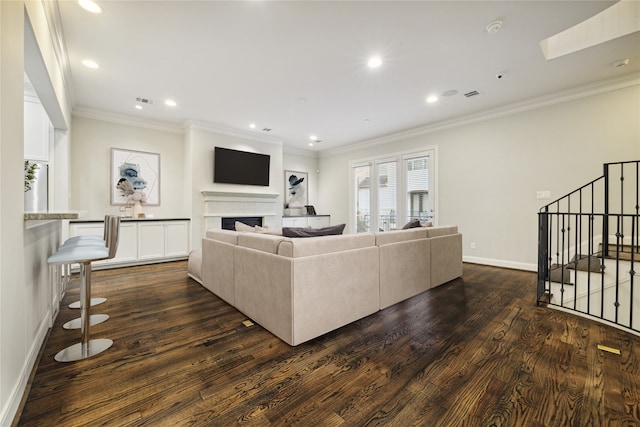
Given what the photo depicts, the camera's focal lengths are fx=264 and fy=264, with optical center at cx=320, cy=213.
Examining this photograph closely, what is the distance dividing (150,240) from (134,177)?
1297mm

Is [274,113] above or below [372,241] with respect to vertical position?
above

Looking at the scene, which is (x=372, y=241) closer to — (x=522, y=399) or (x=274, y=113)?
(x=522, y=399)

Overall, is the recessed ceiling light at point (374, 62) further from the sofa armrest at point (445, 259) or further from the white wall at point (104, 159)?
the white wall at point (104, 159)

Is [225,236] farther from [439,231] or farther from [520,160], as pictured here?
[520,160]

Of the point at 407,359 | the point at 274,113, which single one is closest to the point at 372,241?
the point at 407,359

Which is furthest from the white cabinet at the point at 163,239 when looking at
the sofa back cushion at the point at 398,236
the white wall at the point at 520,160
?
the white wall at the point at 520,160

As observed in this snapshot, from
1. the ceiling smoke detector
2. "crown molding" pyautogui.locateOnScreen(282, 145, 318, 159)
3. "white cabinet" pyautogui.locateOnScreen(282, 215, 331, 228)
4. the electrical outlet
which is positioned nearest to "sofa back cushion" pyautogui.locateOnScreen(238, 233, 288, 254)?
the ceiling smoke detector

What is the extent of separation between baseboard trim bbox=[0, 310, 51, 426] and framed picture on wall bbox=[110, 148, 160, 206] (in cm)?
337

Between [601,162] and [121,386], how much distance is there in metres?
5.83

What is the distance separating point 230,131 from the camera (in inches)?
228

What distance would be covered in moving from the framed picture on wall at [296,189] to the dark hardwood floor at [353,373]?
505 cm

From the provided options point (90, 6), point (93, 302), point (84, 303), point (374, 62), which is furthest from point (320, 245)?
point (90, 6)

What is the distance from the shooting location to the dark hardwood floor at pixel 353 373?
4.39 feet

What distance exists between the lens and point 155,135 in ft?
17.5
